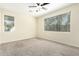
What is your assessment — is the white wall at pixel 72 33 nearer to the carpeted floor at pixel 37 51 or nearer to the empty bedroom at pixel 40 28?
the empty bedroom at pixel 40 28

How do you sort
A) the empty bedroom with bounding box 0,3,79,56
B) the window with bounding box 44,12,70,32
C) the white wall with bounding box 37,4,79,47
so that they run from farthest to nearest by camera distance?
the window with bounding box 44,12,70,32 < the white wall with bounding box 37,4,79,47 < the empty bedroom with bounding box 0,3,79,56

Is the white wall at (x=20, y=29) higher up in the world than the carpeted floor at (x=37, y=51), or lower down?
higher up

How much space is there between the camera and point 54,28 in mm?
5625

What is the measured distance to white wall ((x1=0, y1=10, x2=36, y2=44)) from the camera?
4.68 meters

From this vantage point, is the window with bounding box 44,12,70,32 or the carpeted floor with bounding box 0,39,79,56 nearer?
the carpeted floor with bounding box 0,39,79,56

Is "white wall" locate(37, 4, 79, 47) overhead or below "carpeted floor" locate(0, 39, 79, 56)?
overhead

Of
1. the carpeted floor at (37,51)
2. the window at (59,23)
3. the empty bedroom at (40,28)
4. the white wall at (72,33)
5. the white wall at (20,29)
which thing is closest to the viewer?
the carpeted floor at (37,51)

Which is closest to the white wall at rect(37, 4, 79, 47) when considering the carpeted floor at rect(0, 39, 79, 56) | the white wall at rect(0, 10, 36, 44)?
the carpeted floor at rect(0, 39, 79, 56)

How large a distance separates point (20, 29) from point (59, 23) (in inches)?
126

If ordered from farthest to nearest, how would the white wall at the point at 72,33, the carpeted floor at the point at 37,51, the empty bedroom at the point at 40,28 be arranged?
the white wall at the point at 72,33, the empty bedroom at the point at 40,28, the carpeted floor at the point at 37,51

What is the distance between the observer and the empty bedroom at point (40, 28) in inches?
139

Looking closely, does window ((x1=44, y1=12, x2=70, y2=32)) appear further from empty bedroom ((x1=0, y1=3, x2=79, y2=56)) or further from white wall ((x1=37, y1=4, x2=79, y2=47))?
white wall ((x1=37, y1=4, x2=79, y2=47))

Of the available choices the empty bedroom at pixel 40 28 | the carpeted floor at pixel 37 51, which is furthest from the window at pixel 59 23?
the carpeted floor at pixel 37 51

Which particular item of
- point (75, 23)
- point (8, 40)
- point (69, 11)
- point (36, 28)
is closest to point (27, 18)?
point (36, 28)
